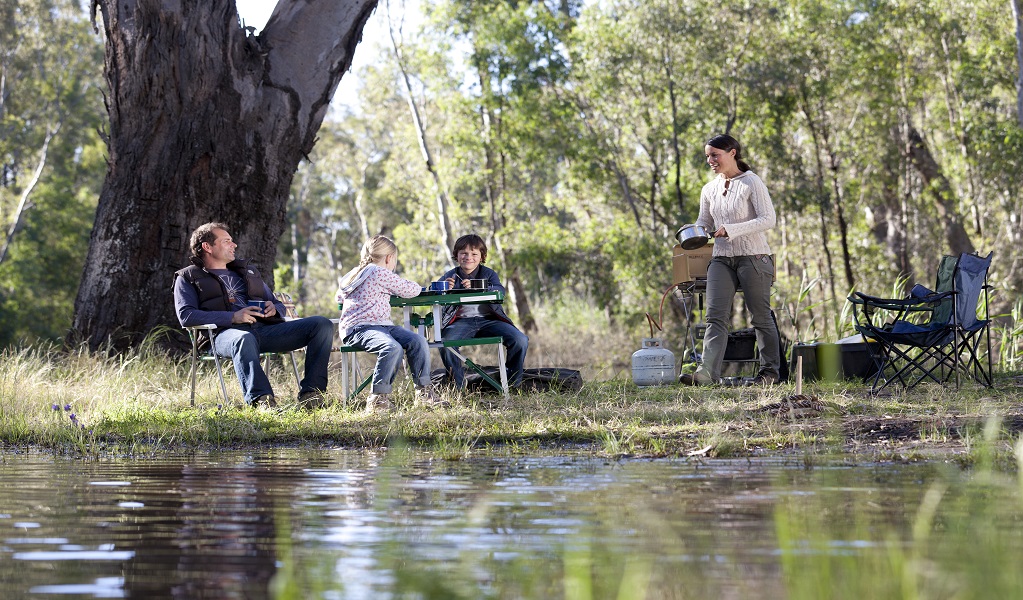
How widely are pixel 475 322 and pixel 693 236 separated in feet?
5.04

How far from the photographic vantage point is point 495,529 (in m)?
3.13

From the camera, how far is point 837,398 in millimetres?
6902

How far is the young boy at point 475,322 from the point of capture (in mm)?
8023

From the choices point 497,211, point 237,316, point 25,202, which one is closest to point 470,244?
point 237,316

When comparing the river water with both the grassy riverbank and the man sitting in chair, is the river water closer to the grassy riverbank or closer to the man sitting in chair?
the grassy riverbank

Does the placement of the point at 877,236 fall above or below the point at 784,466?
above

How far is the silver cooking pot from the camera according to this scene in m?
7.89

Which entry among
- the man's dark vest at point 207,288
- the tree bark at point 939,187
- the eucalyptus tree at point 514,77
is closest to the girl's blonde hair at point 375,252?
the man's dark vest at point 207,288

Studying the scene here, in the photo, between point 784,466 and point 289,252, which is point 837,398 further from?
point 289,252

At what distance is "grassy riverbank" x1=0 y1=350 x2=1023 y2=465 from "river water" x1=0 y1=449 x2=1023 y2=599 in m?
0.53

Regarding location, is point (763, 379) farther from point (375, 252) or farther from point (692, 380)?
point (375, 252)

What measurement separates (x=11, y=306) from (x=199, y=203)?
21172 mm

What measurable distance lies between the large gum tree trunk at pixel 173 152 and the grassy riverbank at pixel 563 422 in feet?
5.19

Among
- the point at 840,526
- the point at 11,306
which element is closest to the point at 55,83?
the point at 11,306
